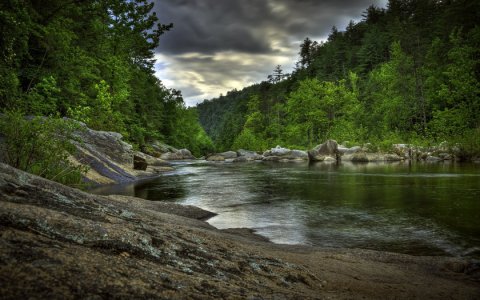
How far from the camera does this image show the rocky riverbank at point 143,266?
1.97m

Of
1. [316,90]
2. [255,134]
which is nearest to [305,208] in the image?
[316,90]

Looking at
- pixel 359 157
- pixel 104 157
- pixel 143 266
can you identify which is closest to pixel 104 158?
pixel 104 157

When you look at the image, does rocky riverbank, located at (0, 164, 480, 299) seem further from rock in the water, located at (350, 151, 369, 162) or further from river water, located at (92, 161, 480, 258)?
rock in the water, located at (350, 151, 369, 162)

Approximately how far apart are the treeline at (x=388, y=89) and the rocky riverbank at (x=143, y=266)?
3582cm

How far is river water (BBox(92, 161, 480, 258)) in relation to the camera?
319 inches

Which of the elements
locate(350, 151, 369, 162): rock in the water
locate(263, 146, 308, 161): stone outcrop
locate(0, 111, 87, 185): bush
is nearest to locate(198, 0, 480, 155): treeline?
locate(350, 151, 369, 162): rock in the water

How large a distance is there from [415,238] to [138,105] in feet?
154

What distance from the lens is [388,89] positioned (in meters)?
62.6

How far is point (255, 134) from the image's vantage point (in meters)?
87.5

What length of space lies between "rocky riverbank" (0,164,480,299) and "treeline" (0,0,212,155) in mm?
8406

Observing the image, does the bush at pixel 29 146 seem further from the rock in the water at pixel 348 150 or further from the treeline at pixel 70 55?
the rock in the water at pixel 348 150

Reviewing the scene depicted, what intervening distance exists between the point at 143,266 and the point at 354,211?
10244mm

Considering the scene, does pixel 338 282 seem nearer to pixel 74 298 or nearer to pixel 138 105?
pixel 74 298

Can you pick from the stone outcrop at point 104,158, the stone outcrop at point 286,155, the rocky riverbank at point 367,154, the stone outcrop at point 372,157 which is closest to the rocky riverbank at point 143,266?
the stone outcrop at point 104,158
